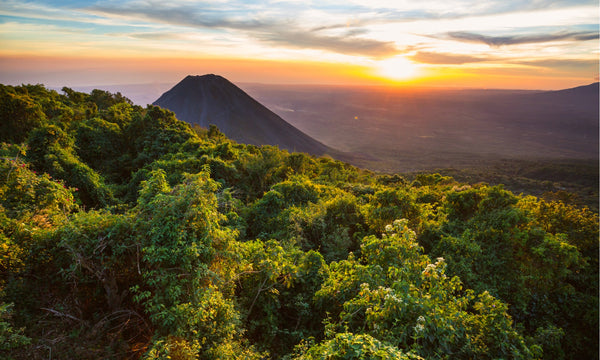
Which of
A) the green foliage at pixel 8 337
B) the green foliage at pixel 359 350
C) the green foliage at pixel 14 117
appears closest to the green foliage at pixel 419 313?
the green foliage at pixel 359 350

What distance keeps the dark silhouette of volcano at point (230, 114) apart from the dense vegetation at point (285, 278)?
9382cm

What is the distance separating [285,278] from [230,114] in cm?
12086

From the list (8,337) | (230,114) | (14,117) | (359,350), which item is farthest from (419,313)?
(230,114)

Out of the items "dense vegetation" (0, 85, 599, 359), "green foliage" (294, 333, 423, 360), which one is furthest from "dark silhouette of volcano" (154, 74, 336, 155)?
"green foliage" (294, 333, 423, 360)

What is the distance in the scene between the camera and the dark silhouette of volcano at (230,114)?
112 metres

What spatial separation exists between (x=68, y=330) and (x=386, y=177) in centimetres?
2377

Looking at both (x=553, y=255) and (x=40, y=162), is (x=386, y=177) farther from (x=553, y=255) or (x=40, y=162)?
(x=40, y=162)

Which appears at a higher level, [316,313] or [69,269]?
[69,269]

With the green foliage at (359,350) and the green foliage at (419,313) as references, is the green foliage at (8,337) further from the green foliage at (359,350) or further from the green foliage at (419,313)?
the green foliage at (419,313)

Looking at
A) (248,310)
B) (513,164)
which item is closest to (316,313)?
(248,310)

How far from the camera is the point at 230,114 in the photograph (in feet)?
396

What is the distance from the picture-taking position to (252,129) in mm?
115312

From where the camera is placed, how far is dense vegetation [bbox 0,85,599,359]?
480 centimetres

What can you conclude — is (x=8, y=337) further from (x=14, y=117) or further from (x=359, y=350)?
(x=14, y=117)
